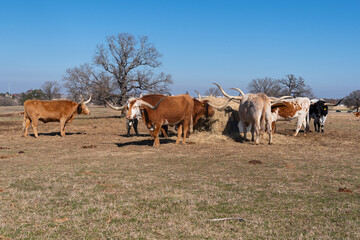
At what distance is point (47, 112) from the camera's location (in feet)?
45.6

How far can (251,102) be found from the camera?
11.5 meters

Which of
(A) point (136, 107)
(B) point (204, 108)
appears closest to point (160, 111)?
(A) point (136, 107)

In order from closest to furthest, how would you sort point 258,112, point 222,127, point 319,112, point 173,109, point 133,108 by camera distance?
point 133,108 → point 173,109 → point 258,112 → point 222,127 → point 319,112

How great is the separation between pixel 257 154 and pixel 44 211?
617cm

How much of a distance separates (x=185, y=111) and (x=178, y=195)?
21.2 feet

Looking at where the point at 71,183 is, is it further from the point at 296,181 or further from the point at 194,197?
the point at 296,181

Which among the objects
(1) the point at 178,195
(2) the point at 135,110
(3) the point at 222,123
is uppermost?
(2) the point at 135,110

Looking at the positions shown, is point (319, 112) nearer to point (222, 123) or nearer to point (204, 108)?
point (222, 123)

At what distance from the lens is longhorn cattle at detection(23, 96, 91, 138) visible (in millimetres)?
13711

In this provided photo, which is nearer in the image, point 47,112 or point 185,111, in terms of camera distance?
point 185,111

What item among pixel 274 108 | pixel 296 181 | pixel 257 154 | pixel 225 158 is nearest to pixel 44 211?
pixel 296 181

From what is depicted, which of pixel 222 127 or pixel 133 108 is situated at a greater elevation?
pixel 133 108

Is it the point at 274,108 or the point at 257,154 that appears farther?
the point at 274,108

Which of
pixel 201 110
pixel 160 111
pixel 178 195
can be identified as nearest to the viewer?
pixel 178 195
